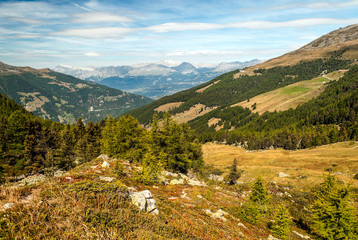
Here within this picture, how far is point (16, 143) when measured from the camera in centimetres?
4634

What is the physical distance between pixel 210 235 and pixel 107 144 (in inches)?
1421

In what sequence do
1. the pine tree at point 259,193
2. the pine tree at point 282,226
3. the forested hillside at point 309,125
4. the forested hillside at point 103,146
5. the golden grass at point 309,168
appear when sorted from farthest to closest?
the forested hillside at point 309,125, the golden grass at point 309,168, the forested hillside at point 103,146, the pine tree at point 259,193, the pine tree at point 282,226

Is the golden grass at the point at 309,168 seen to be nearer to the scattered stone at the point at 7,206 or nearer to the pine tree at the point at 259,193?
the pine tree at the point at 259,193

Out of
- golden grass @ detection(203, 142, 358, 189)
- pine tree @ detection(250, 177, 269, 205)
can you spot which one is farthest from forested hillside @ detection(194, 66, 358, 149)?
pine tree @ detection(250, 177, 269, 205)

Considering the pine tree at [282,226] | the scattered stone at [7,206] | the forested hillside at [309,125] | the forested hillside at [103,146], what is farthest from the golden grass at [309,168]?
the scattered stone at [7,206]

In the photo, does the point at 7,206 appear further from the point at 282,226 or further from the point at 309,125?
the point at 309,125

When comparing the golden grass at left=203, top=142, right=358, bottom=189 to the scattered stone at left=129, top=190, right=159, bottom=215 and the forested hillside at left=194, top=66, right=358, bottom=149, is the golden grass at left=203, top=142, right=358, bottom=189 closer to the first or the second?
the forested hillside at left=194, top=66, right=358, bottom=149

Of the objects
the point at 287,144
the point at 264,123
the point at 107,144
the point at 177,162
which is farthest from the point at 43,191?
the point at 264,123

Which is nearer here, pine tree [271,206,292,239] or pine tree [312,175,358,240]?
pine tree [271,206,292,239]

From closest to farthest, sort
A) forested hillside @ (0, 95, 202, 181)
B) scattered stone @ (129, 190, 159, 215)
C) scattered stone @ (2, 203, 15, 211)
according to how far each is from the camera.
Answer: scattered stone @ (2, 203, 15, 211)
scattered stone @ (129, 190, 159, 215)
forested hillside @ (0, 95, 202, 181)

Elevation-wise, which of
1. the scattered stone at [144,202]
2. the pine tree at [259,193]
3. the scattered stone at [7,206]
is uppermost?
the scattered stone at [7,206]

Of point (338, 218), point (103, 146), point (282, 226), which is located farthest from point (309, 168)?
point (103, 146)

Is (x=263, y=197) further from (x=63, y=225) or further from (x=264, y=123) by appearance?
(x=264, y=123)

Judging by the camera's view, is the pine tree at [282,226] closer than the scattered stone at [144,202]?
No
